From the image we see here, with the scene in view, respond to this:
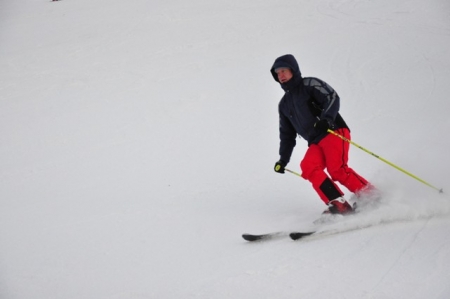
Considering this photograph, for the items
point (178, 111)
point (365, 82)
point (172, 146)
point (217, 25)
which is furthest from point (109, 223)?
point (217, 25)

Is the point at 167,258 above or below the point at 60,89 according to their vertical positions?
below

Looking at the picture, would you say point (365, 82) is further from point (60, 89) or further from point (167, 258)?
point (60, 89)

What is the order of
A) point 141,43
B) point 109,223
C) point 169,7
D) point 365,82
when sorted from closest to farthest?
point 109,223
point 365,82
point 141,43
point 169,7

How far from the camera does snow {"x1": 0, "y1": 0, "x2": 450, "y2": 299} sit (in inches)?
134

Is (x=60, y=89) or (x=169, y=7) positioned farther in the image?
(x=169, y=7)

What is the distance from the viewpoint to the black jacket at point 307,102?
3.94 m

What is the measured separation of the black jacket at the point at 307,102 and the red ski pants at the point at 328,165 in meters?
0.09

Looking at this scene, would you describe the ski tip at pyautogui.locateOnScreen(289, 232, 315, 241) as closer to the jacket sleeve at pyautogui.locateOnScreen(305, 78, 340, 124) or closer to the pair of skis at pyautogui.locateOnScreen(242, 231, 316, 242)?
the pair of skis at pyautogui.locateOnScreen(242, 231, 316, 242)

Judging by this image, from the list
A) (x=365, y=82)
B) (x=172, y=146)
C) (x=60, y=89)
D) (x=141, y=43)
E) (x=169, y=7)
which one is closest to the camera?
(x=172, y=146)

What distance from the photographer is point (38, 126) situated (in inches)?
333

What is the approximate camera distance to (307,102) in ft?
13.3

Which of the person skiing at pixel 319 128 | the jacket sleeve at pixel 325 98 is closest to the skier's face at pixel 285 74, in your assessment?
the person skiing at pixel 319 128

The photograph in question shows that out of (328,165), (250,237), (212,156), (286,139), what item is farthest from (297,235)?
(212,156)

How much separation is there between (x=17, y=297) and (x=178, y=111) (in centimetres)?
529
